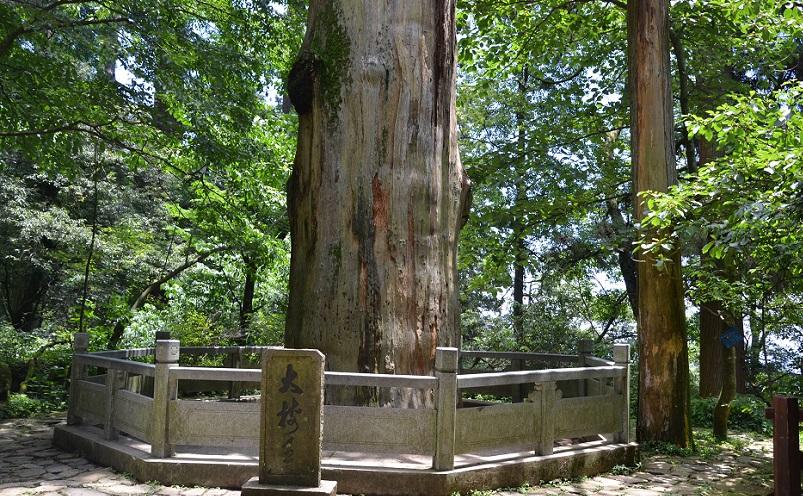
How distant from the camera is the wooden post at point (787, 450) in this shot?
5109 millimetres

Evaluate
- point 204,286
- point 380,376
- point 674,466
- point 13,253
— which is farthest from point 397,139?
point 13,253

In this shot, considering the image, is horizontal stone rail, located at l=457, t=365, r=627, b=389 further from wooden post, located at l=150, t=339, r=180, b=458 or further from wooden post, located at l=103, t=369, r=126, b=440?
wooden post, located at l=103, t=369, r=126, b=440

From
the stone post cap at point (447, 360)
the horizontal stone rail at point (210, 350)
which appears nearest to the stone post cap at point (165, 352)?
the stone post cap at point (447, 360)

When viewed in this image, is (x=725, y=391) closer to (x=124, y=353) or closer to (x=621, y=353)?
(x=621, y=353)

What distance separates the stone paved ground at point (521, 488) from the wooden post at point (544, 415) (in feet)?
1.25

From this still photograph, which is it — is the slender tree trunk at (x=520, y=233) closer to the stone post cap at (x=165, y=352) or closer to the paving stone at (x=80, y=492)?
the stone post cap at (x=165, y=352)

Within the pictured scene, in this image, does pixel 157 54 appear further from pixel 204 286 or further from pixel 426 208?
pixel 204 286

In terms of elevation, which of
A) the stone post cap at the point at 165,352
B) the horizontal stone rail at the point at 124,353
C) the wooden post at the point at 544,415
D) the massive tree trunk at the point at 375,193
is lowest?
the wooden post at the point at 544,415

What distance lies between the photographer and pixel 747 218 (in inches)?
215

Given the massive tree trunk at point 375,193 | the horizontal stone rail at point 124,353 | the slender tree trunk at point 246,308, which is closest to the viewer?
the massive tree trunk at point 375,193

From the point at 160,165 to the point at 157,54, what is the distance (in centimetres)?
326

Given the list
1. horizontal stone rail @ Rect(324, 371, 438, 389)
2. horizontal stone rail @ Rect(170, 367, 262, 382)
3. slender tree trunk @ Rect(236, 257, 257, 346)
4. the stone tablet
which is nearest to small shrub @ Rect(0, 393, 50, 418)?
slender tree trunk @ Rect(236, 257, 257, 346)

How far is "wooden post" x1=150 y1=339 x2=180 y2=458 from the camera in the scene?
6422mm

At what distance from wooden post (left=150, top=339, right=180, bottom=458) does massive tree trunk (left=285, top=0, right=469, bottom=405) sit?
1.40 metres
